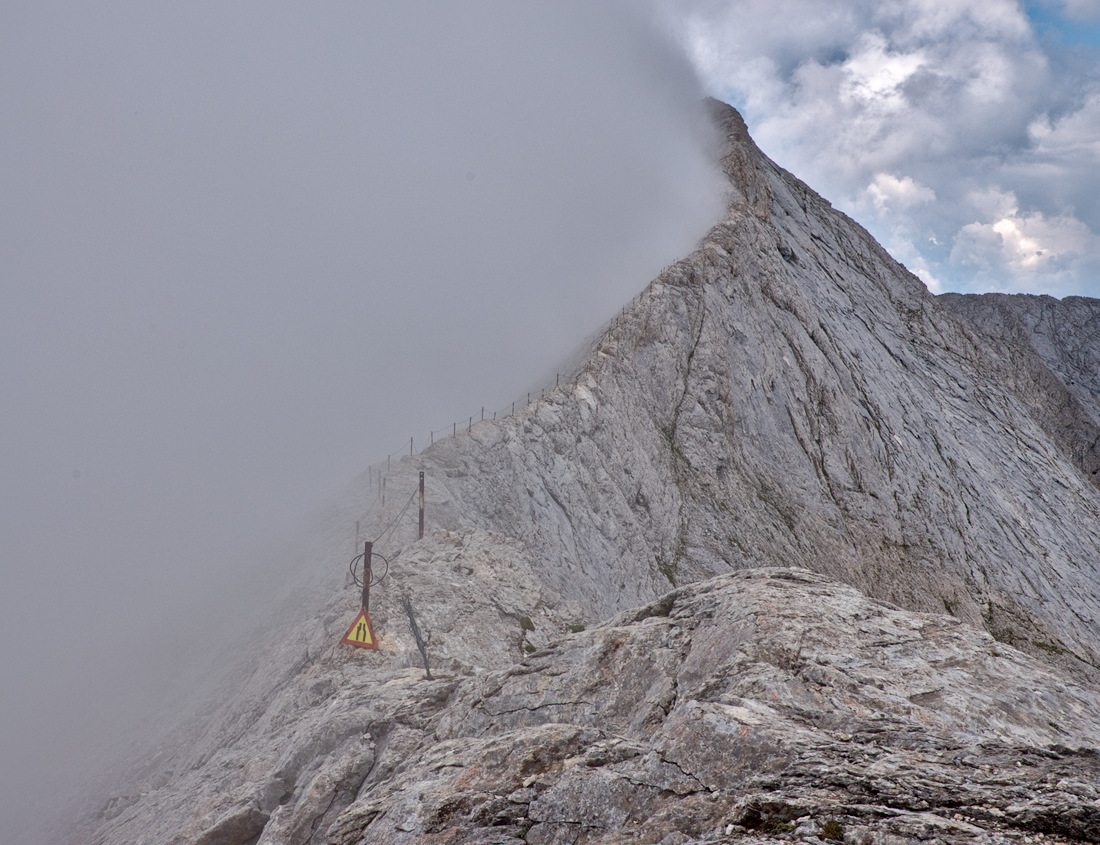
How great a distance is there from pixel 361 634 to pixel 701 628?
8.75 meters

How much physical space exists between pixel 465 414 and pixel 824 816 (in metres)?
43.8

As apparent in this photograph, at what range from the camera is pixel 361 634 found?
656 inches

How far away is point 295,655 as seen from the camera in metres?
20.2

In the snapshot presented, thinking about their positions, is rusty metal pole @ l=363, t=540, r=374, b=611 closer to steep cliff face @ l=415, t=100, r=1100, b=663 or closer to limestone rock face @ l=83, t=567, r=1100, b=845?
Result: limestone rock face @ l=83, t=567, r=1100, b=845

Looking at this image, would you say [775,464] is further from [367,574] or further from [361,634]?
[361,634]

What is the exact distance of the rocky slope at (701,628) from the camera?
23.3ft

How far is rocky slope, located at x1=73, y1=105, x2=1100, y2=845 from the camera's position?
710 cm

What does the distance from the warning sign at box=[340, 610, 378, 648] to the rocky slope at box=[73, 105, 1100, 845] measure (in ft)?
2.35

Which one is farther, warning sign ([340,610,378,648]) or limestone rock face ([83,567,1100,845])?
warning sign ([340,610,378,648])

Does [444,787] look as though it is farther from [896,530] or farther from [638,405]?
[896,530]

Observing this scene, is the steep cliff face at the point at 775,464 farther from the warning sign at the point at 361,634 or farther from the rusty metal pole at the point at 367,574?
the warning sign at the point at 361,634

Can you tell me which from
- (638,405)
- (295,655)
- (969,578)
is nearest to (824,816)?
(295,655)

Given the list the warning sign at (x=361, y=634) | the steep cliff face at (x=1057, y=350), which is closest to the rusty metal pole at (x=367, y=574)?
the warning sign at (x=361, y=634)

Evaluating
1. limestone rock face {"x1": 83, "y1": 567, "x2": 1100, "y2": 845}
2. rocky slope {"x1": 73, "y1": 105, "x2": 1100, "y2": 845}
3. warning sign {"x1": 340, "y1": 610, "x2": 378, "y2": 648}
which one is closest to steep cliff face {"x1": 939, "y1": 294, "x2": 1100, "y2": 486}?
rocky slope {"x1": 73, "y1": 105, "x2": 1100, "y2": 845}
